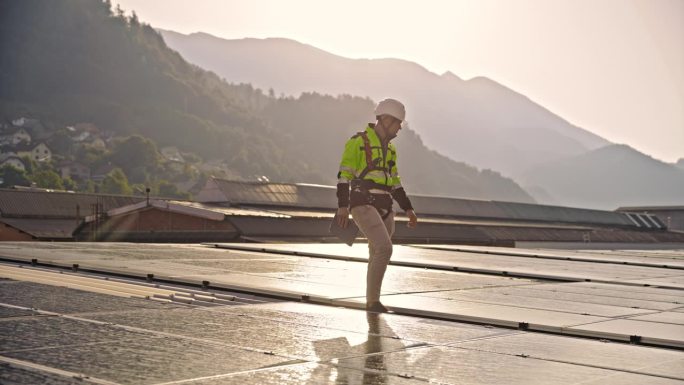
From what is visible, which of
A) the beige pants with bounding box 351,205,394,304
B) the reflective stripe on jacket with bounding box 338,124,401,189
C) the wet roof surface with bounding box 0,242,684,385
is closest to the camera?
the wet roof surface with bounding box 0,242,684,385

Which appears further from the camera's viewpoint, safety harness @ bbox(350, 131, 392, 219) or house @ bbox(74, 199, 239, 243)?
house @ bbox(74, 199, 239, 243)

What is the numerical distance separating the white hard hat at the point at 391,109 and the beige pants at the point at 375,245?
1.17 metres

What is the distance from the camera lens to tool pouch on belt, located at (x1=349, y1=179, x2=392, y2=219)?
10.7 meters

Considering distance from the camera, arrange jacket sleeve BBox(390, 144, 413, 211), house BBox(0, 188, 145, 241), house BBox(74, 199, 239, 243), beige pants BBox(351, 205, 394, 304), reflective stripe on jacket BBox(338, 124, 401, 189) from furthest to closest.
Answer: house BBox(0, 188, 145, 241) → house BBox(74, 199, 239, 243) → jacket sleeve BBox(390, 144, 413, 211) → reflective stripe on jacket BBox(338, 124, 401, 189) → beige pants BBox(351, 205, 394, 304)

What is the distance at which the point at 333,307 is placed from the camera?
35.6ft

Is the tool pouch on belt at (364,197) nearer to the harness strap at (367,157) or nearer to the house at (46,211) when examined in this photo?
the harness strap at (367,157)

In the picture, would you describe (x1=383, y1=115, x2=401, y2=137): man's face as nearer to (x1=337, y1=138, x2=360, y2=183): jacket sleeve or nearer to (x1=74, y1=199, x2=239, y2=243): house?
(x1=337, y1=138, x2=360, y2=183): jacket sleeve

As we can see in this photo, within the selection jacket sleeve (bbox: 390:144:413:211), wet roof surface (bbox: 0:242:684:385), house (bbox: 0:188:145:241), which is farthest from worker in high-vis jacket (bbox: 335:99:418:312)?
house (bbox: 0:188:145:241)

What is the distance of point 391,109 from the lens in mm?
10789

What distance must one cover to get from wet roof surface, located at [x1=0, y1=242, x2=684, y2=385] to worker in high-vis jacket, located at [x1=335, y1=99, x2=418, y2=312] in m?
0.59

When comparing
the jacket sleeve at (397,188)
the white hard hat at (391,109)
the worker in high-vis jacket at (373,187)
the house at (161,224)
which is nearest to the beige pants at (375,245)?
→ the worker in high-vis jacket at (373,187)

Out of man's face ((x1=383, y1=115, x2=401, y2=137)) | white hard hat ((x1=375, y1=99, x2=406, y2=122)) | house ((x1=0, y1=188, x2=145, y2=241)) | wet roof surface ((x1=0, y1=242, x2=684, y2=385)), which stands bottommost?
wet roof surface ((x1=0, y1=242, x2=684, y2=385))

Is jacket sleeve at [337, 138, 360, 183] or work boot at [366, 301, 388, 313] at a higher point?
jacket sleeve at [337, 138, 360, 183]

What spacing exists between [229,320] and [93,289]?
3.11m
